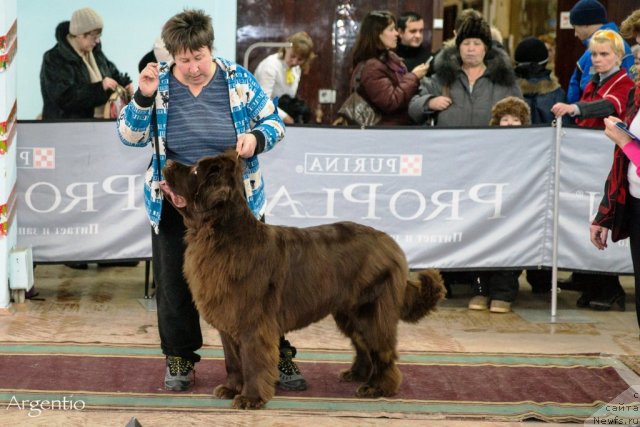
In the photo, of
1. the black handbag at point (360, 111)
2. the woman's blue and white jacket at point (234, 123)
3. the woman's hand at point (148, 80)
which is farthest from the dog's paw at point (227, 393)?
the black handbag at point (360, 111)

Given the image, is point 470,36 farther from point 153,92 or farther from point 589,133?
point 153,92

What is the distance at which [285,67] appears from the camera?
8938 millimetres

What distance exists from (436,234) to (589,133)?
123 cm

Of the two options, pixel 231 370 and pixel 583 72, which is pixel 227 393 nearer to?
pixel 231 370

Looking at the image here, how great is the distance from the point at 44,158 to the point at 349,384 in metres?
2.88

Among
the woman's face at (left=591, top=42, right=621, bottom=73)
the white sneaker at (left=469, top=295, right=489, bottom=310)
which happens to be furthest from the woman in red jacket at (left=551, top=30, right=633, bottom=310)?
the white sneaker at (left=469, top=295, right=489, bottom=310)

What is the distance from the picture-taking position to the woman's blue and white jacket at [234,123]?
14.6 feet

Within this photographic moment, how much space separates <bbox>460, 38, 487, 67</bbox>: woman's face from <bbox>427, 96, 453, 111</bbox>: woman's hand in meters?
0.30

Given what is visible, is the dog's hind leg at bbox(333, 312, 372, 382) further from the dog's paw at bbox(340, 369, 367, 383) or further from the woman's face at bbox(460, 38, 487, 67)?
the woman's face at bbox(460, 38, 487, 67)

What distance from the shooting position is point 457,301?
7172 mm

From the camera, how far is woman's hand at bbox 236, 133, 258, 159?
430cm

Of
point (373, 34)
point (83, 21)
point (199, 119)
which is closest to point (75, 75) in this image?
point (83, 21)

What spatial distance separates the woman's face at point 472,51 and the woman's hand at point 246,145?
10.2 feet

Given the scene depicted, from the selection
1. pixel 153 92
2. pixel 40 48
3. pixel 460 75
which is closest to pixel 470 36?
pixel 460 75
